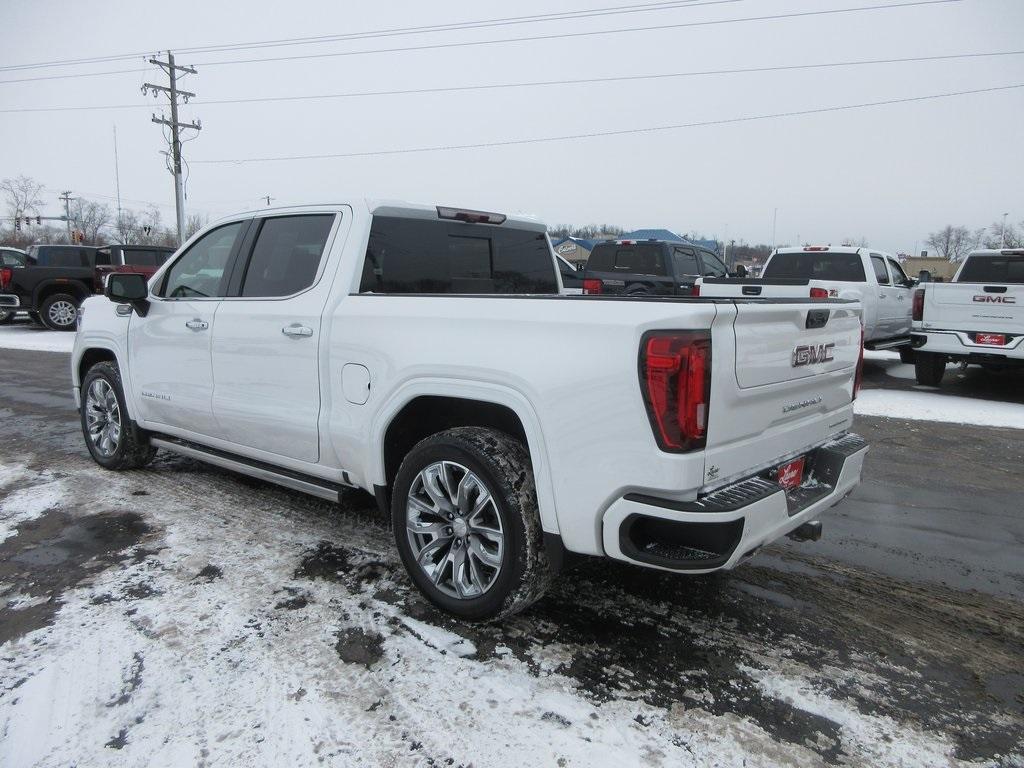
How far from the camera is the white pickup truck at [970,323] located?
28.7 ft

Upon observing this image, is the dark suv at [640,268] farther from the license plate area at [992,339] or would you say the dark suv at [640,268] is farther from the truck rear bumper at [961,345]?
the license plate area at [992,339]

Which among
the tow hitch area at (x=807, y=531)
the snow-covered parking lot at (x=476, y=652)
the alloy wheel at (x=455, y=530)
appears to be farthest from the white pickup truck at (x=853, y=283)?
the alloy wheel at (x=455, y=530)

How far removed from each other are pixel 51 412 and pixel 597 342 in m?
7.63

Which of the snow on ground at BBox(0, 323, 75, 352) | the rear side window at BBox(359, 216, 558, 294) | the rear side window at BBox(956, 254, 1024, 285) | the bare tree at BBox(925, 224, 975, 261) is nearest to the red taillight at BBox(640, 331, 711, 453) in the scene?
the rear side window at BBox(359, 216, 558, 294)

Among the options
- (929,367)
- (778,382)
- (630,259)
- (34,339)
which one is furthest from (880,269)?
(34,339)

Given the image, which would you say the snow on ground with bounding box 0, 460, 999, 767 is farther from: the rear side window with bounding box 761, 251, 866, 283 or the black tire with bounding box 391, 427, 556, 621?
the rear side window with bounding box 761, 251, 866, 283

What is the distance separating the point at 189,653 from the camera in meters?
2.85

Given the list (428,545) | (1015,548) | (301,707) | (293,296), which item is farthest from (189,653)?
(1015,548)

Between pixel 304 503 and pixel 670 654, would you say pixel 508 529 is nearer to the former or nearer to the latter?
pixel 670 654

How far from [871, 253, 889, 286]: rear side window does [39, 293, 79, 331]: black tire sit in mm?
17175

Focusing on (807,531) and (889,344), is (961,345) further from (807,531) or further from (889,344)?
(807,531)

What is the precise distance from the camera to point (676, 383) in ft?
7.86

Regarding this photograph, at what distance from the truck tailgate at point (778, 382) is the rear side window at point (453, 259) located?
1.85 metres

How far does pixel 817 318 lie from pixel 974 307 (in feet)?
25.2
